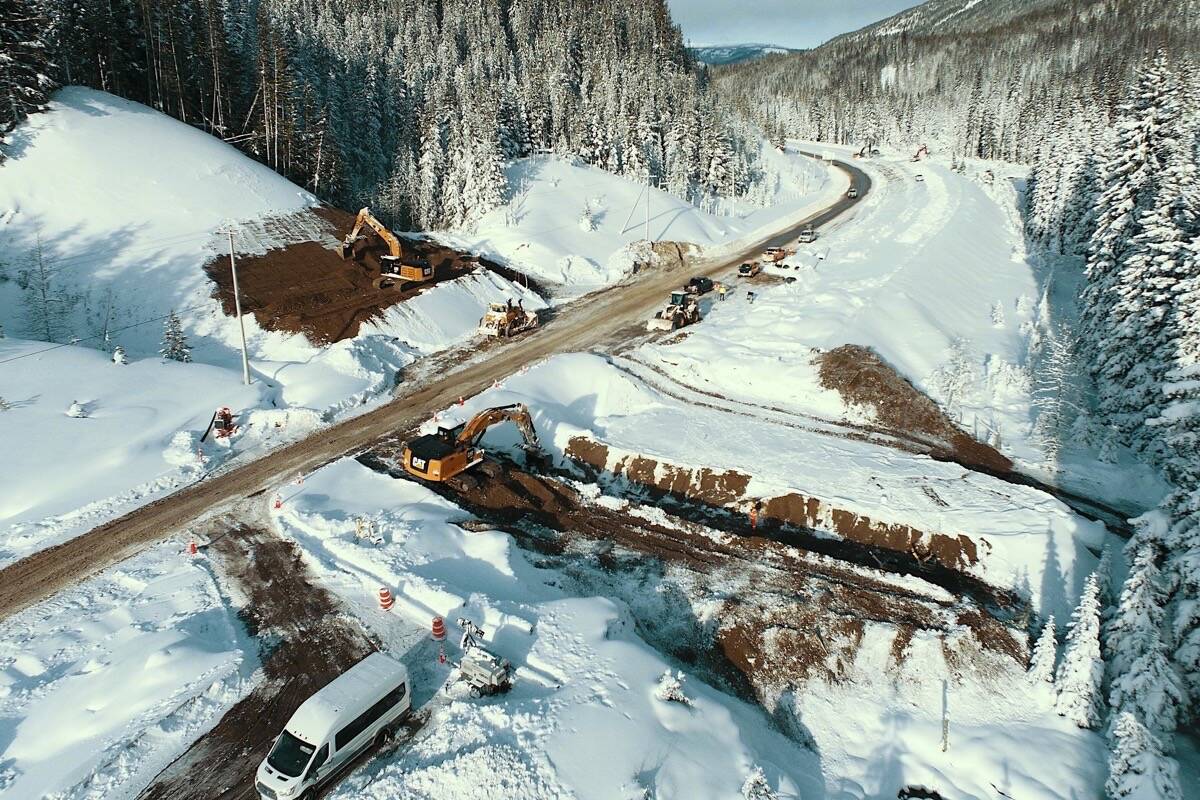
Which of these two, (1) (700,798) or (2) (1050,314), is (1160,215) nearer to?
(2) (1050,314)

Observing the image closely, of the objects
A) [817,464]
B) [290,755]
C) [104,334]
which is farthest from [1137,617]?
[104,334]

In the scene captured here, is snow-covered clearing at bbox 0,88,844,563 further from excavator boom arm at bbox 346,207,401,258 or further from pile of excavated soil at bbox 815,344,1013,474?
pile of excavated soil at bbox 815,344,1013,474

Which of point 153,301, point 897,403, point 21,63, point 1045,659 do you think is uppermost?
point 21,63

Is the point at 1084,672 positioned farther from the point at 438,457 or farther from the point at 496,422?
the point at 496,422

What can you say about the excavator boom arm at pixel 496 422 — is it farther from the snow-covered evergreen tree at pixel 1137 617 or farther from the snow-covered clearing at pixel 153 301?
the snow-covered evergreen tree at pixel 1137 617

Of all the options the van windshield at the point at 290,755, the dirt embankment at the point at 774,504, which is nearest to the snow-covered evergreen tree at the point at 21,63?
the dirt embankment at the point at 774,504
